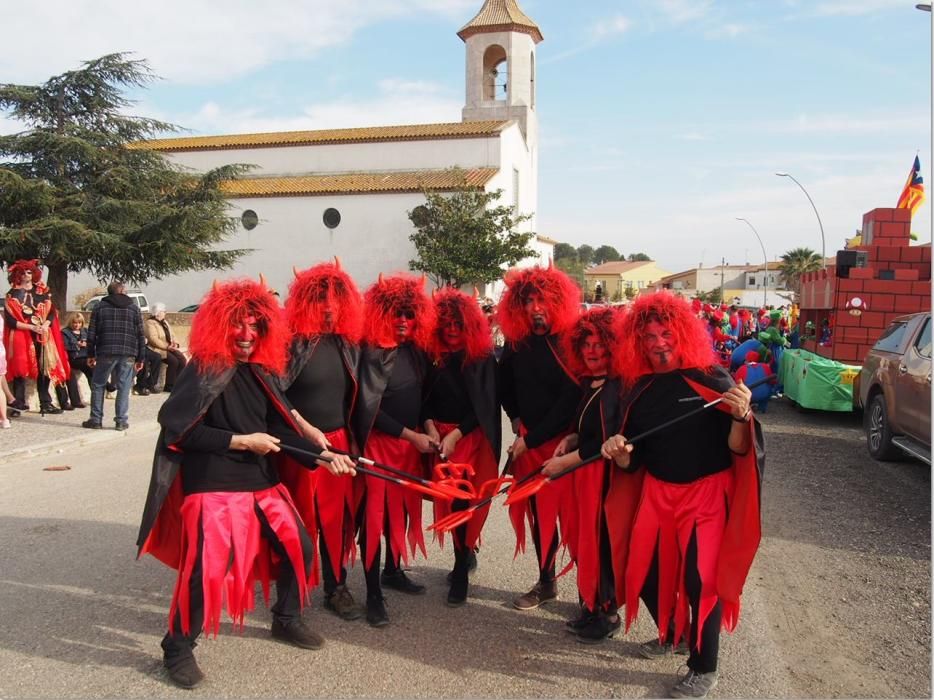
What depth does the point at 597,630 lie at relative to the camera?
395 cm

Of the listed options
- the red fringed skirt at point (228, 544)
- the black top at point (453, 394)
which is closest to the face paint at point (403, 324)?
the black top at point (453, 394)

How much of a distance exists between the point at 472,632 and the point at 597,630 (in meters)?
0.66

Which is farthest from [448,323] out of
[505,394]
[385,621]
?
[385,621]

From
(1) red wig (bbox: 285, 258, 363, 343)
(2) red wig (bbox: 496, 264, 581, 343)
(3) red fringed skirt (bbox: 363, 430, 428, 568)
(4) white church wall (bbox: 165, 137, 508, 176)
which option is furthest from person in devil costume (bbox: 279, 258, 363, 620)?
(4) white church wall (bbox: 165, 137, 508, 176)

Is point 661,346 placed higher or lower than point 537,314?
lower

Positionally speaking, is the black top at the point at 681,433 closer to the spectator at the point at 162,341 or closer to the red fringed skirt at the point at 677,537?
the red fringed skirt at the point at 677,537

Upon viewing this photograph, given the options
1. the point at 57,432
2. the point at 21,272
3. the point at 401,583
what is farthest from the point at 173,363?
the point at 401,583

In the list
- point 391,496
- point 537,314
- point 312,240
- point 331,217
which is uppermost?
point 331,217

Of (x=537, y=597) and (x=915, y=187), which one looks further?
(x=915, y=187)

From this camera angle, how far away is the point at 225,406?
3.58 metres

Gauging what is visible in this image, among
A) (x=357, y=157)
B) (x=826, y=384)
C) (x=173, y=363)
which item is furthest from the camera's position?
(x=357, y=157)

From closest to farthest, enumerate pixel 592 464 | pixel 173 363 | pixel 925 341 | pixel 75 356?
pixel 592 464 → pixel 925 341 → pixel 75 356 → pixel 173 363

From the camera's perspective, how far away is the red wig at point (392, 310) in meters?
4.40

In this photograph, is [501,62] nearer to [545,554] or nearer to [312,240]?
[312,240]
